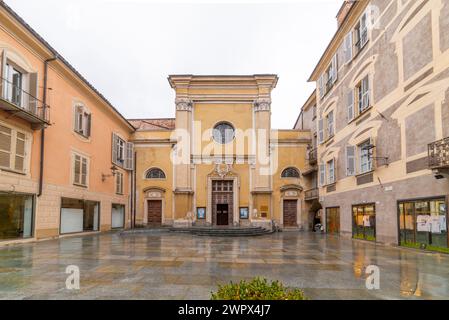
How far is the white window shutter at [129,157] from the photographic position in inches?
1192

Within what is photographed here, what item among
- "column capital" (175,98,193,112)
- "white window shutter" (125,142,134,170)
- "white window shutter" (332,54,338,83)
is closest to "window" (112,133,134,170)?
"white window shutter" (125,142,134,170)

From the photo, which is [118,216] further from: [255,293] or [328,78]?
[255,293]

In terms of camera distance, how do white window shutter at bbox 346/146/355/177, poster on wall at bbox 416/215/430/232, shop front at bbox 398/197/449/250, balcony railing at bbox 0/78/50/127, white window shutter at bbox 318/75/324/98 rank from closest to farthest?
shop front at bbox 398/197/449/250 < poster on wall at bbox 416/215/430/232 < balcony railing at bbox 0/78/50/127 < white window shutter at bbox 346/146/355/177 < white window shutter at bbox 318/75/324/98

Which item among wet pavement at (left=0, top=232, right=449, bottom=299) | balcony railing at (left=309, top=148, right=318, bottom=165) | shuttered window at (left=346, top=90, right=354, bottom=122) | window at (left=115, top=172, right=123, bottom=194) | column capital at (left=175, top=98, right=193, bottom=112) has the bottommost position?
wet pavement at (left=0, top=232, right=449, bottom=299)

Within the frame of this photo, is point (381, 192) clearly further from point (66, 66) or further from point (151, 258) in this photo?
point (66, 66)

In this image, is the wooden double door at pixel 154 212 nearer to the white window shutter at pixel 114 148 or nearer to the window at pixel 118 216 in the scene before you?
the window at pixel 118 216

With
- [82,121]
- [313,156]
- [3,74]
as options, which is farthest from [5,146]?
[313,156]

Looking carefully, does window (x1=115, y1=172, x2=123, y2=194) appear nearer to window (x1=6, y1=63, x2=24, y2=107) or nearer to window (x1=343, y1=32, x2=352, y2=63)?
window (x1=6, y1=63, x2=24, y2=107)

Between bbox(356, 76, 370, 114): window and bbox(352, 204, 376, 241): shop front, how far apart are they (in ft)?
18.1

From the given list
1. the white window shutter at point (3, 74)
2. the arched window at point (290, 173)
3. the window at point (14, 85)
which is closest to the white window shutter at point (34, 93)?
the window at point (14, 85)

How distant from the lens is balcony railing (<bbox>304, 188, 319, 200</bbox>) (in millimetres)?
27109

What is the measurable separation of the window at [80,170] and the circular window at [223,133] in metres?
11.9

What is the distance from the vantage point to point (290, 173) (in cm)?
3033
